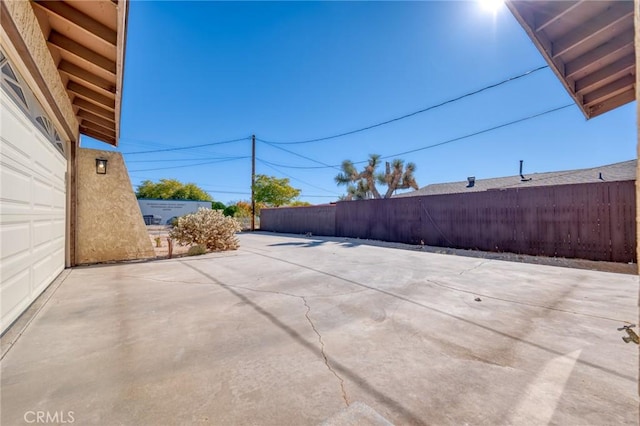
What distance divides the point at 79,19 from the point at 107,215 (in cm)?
438

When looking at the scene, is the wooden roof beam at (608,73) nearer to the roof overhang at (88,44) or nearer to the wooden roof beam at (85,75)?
the roof overhang at (88,44)

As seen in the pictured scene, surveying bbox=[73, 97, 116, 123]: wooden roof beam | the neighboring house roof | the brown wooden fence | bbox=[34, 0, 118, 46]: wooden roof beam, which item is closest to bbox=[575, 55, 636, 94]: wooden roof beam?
bbox=[34, 0, 118, 46]: wooden roof beam

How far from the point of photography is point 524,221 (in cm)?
707

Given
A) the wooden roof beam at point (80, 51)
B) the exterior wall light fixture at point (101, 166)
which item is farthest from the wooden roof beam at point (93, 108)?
the wooden roof beam at point (80, 51)

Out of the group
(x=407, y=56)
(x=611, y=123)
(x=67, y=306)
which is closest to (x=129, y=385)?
(x=67, y=306)

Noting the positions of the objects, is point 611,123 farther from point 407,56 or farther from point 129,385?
point 129,385

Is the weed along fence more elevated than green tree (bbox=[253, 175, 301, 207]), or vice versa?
green tree (bbox=[253, 175, 301, 207])

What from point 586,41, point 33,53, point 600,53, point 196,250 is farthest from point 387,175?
point 33,53

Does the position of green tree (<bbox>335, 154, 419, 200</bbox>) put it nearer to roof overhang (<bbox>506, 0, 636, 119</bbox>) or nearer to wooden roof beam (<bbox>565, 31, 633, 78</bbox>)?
roof overhang (<bbox>506, 0, 636, 119</bbox>)

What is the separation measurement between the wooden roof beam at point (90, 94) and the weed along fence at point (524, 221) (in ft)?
30.4

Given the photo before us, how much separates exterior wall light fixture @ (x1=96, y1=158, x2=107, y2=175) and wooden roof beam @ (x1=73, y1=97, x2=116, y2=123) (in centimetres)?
110

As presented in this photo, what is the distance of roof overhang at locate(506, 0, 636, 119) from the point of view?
9.16 ft

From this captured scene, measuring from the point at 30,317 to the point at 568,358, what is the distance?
4.94 m

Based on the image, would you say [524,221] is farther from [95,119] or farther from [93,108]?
[95,119]
